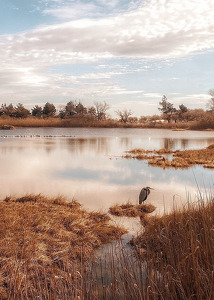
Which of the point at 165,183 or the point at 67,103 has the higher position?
the point at 67,103

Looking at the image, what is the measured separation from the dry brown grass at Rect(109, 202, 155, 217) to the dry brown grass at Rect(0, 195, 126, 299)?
1.55 ft

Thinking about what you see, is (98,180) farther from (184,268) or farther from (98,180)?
(184,268)

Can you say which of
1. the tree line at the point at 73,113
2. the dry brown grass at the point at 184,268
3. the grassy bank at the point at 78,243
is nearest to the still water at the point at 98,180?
the grassy bank at the point at 78,243

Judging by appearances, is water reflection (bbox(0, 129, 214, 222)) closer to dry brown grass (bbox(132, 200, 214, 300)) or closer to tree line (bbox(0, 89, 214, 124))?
dry brown grass (bbox(132, 200, 214, 300))

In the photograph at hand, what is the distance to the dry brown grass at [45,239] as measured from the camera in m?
4.04

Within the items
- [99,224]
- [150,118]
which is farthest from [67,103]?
[99,224]

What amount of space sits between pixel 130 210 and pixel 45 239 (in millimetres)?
2818

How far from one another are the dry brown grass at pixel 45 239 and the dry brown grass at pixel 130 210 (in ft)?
1.55

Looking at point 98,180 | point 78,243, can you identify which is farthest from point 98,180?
point 78,243

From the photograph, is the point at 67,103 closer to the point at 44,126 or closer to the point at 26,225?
the point at 44,126

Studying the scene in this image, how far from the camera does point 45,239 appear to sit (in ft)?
17.5

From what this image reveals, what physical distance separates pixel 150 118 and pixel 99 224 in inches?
2808

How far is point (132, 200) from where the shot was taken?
8.83 m

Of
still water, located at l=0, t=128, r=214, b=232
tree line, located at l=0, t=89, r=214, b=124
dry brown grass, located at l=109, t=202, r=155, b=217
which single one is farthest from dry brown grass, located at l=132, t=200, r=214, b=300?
tree line, located at l=0, t=89, r=214, b=124
